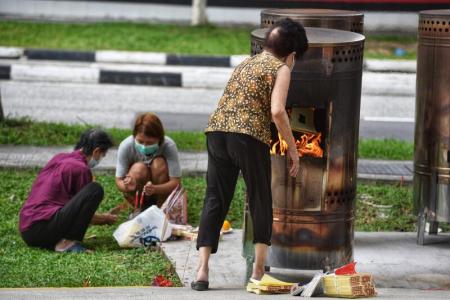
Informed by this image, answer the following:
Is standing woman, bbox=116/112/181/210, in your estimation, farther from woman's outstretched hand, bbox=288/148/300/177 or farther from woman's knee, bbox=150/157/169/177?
woman's outstretched hand, bbox=288/148/300/177

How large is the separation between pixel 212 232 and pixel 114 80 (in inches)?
382

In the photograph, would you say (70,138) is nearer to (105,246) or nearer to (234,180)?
(105,246)

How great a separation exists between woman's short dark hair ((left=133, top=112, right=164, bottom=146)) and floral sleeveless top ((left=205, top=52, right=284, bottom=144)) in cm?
188

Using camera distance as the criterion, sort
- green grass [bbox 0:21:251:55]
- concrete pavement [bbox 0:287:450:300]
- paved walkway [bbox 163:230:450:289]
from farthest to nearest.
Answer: green grass [bbox 0:21:251:55] → paved walkway [bbox 163:230:450:289] → concrete pavement [bbox 0:287:450:300]

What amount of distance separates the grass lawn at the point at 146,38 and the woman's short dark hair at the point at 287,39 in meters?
10.9

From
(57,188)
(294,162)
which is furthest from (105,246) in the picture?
(294,162)

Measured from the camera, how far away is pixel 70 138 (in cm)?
1066

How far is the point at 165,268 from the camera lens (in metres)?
6.98

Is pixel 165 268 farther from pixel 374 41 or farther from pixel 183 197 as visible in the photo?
pixel 374 41

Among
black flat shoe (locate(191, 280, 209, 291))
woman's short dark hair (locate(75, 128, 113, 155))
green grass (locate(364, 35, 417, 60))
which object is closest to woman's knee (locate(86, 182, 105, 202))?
woman's short dark hair (locate(75, 128, 113, 155))

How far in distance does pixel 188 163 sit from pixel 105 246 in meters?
2.39

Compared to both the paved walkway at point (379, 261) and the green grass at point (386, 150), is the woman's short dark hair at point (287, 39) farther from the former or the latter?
the green grass at point (386, 150)

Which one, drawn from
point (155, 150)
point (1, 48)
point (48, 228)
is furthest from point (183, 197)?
point (1, 48)

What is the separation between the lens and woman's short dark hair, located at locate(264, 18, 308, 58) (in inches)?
A: 240
